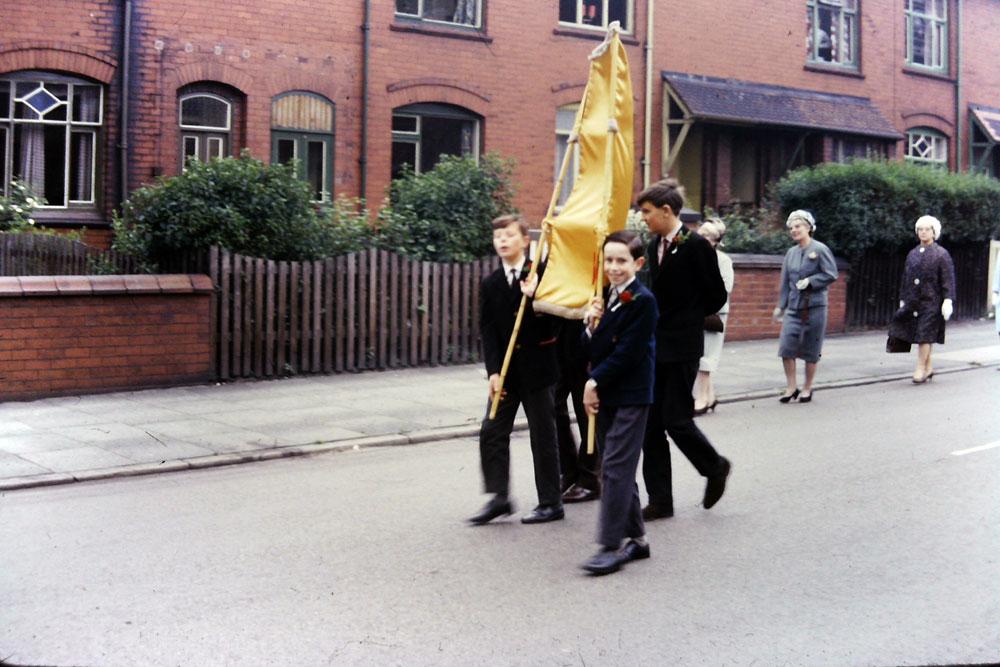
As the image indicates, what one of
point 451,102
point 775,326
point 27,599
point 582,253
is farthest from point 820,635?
point 451,102

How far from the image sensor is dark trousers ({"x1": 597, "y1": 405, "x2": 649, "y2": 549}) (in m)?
6.01

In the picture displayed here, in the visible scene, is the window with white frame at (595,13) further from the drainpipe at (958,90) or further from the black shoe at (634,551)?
the black shoe at (634,551)

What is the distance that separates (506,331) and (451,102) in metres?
13.6

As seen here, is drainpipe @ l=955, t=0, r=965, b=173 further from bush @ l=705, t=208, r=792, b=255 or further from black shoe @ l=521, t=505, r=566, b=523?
black shoe @ l=521, t=505, r=566, b=523

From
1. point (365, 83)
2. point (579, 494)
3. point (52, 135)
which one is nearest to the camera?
point (579, 494)

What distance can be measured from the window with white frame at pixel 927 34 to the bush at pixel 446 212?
50.2 ft

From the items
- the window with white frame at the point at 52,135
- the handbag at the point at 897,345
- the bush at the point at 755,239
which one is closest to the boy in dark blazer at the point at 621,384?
the handbag at the point at 897,345

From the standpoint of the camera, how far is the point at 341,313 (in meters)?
13.7

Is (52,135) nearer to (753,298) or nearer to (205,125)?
(205,125)

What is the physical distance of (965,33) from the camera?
1137 inches

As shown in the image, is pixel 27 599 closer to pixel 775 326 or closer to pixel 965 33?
pixel 775 326

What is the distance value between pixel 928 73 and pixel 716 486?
75.4 ft

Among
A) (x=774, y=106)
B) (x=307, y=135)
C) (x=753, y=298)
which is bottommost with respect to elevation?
(x=753, y=298)

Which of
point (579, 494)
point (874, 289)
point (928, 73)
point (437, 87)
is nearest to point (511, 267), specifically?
point (579, 494)
